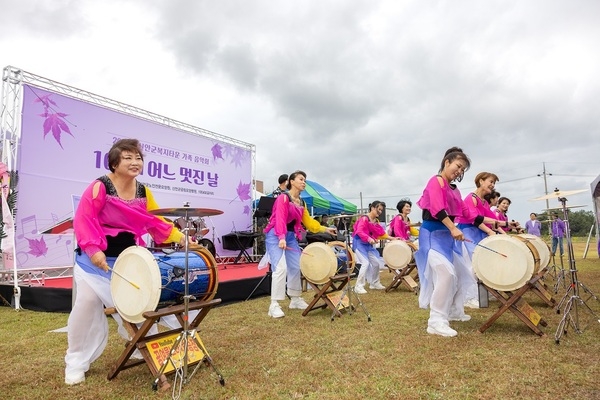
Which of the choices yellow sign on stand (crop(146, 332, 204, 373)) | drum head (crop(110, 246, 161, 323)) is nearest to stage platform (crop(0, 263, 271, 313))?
yellow sign on stand (crop(146, 332, 204, 373))

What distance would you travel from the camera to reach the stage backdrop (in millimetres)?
6809

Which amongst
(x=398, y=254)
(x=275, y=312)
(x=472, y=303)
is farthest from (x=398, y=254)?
(x=275, y=312)

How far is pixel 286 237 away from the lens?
5137 millimetres

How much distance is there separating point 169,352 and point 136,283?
1.84ft

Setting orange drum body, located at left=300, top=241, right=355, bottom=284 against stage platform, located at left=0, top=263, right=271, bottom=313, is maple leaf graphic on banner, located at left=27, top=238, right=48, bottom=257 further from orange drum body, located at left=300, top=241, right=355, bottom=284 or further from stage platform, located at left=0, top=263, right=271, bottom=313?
orange drum body, located at left=300, top=241, right=355, bottom=284

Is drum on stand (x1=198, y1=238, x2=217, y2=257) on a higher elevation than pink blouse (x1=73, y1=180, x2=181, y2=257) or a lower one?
lower

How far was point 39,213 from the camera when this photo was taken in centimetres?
696

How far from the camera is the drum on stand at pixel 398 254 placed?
22.6ft

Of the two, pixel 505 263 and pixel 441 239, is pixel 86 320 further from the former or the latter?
pixel 505 263

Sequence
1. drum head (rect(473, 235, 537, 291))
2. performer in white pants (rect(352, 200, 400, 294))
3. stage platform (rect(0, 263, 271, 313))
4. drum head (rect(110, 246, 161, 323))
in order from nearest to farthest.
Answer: drum head (rect(110, 246, 161, 323)) → drum head (rect(473, 235, 537, 291)) → stage platform (rect(0, 263, 271, 313)) → performer in white pants (rect(352, 200, 400, 294))

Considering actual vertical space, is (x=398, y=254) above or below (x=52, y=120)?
below

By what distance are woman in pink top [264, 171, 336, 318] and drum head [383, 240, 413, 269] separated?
210cm

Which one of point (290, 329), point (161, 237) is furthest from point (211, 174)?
point (161, 237)

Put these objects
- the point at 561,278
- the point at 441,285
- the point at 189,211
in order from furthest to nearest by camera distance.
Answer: the point at 561,278, the point at 441,285, the point at 189,211
